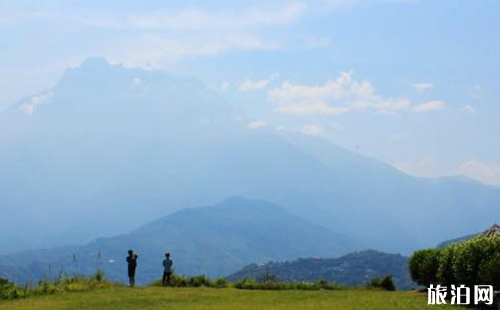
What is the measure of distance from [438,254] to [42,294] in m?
17.0

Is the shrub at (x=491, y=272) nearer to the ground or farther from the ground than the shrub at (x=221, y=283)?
farther from the ground

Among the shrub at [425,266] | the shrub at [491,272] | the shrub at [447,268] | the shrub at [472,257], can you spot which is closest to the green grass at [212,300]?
the shrub at [425,266]

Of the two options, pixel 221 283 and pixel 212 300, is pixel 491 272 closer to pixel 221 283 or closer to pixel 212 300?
pixel 212 300

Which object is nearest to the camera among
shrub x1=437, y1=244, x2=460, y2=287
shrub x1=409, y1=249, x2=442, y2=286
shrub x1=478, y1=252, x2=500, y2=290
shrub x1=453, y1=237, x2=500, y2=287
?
shrub x1=478, y1=252, x2=500, y2=290

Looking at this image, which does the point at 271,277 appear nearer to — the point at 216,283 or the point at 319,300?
the point at 216,283

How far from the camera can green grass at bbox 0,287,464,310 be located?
24453mm

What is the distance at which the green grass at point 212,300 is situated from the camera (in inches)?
963

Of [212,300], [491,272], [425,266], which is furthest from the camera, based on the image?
[425,266]

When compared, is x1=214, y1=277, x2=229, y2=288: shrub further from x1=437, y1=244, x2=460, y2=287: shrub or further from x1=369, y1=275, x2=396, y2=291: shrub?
x1=437, y1=244, x2=460, y2=287: shrub

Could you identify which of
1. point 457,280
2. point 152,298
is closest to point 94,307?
point 152,298

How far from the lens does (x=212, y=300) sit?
87.9 ft

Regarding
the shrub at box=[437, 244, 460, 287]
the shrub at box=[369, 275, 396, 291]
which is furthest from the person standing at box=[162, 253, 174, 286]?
the shrub at box=[437, 244, 460, 287]

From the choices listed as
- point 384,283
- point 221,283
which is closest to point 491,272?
point 384,283

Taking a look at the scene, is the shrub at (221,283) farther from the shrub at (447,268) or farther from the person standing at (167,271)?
the shrub at (447,268)
